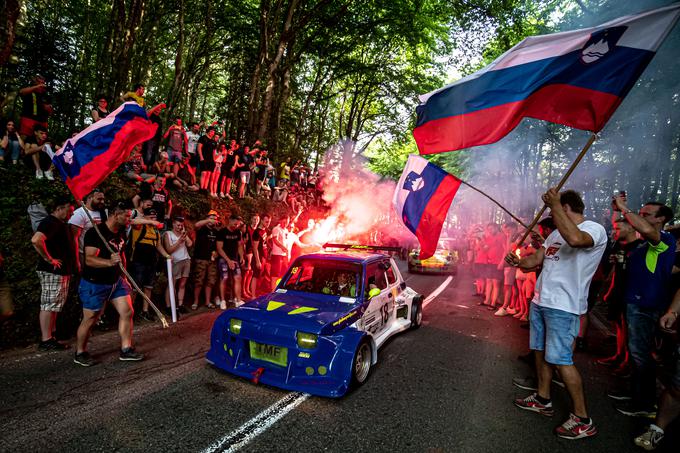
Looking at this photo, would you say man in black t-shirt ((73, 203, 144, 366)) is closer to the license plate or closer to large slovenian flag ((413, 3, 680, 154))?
the license plate

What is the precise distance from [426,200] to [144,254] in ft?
16.9

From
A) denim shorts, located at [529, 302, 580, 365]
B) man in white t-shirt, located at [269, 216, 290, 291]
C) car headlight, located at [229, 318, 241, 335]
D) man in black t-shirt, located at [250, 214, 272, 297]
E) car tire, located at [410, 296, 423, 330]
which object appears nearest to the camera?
denim shorts, located at [529, 302, 580, 365]

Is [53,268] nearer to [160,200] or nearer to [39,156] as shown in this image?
[160,200]

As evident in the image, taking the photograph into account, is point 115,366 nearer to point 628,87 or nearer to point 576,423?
point 576,423

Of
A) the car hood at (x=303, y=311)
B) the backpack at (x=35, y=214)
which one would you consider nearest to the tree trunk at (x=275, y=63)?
the backpack at (x=35, y=214)

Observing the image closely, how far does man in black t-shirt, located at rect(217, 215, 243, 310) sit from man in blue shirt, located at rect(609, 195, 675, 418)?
677 centimetres

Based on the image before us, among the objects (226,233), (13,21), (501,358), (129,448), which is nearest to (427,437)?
(129,448)

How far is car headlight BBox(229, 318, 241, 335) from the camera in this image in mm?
3918

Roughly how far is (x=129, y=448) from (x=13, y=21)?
316 inches

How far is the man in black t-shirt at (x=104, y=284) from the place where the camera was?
4125mm

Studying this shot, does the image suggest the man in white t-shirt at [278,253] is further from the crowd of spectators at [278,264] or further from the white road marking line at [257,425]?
the white road marking line at [257,425]

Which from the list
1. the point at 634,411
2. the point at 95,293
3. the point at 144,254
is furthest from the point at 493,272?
the point at 95,293

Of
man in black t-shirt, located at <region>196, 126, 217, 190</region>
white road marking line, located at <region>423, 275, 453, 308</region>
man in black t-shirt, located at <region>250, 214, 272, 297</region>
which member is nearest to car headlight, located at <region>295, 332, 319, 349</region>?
man in black t-shirt, located at <region>250, 214, 272, 297</region>

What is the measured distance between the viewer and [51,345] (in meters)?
4.56
